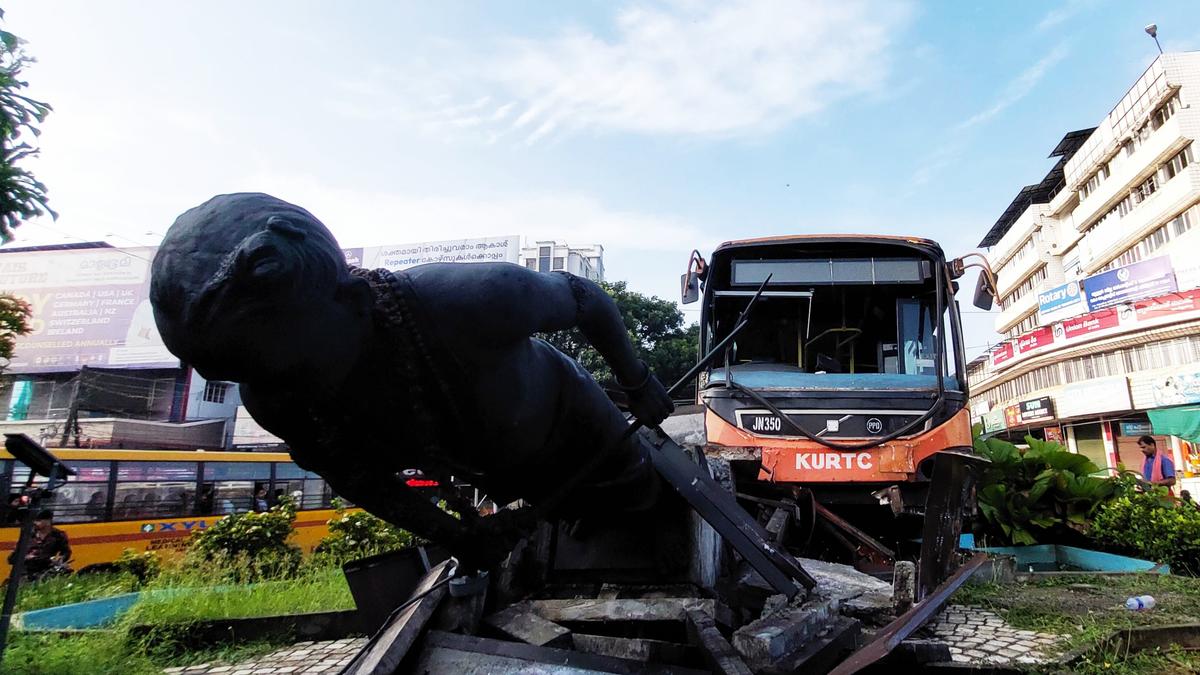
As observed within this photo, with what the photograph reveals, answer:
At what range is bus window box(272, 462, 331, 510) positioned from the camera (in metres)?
12.6

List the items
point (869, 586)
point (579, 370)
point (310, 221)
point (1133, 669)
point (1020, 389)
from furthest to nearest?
point (1020, 389) < point (869, 586) < point (1133, 669) < point (579, 370) < point (310, 221)

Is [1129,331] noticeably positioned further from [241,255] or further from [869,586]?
[241,255]

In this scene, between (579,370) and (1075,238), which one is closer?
(579,370)

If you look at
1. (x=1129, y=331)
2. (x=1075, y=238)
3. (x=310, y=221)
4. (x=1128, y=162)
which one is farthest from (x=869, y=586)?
(x=1075, y=238)

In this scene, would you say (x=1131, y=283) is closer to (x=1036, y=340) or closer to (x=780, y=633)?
(x=1036, y=340)

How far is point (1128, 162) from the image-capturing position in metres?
26.2

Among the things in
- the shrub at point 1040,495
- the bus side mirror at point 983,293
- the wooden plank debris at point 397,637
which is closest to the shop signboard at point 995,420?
the shrub at point 1040,495

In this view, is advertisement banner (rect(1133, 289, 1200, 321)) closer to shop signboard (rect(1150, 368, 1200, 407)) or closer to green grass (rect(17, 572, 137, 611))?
shop signboard (rect(1150, 368, 1200, 407))

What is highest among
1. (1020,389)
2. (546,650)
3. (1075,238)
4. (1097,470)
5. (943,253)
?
(1075,238)

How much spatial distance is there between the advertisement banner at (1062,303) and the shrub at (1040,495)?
23864 millimetres

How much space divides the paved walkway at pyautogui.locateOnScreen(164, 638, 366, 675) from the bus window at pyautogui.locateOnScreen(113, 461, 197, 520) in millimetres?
8754

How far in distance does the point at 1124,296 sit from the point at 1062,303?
346cm

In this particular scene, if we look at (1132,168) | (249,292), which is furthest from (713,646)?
(1132,168)

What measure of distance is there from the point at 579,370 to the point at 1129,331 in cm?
2752
